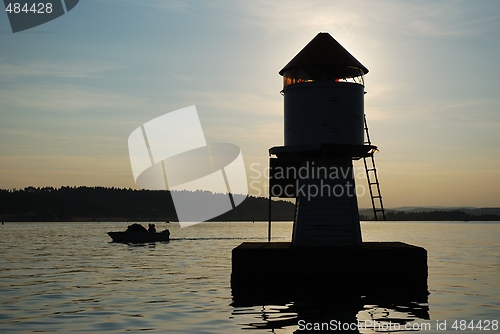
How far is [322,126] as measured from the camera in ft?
97.2

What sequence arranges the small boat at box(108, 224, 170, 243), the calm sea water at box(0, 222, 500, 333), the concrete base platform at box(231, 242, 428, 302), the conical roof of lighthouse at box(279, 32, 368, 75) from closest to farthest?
the calm sea water at box(0, 222, 500, 333) < the concrete base platform at box(231, 242, 428, 302) < the conical roof of lighthouse at box(279, 32, 368, 75) < the small boat at box(108, 224, 170, 243)

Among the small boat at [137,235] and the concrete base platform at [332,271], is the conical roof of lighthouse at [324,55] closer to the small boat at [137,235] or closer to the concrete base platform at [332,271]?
the concrete base platform at [332,271]

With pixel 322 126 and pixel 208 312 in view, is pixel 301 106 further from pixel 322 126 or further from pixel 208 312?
pixel 208 312

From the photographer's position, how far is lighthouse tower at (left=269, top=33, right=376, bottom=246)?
29500 mm

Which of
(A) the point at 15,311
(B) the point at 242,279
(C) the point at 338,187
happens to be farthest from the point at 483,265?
(A) the point at 15,311

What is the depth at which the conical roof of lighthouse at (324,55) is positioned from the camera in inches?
1189

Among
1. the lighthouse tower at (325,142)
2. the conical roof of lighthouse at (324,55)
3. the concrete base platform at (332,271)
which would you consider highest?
the conical roof of lighthouse at (324,55)

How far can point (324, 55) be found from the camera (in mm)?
30469

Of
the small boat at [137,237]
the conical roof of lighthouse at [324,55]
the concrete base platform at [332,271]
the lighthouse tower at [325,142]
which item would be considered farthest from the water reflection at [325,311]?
the small boat at [137,237]

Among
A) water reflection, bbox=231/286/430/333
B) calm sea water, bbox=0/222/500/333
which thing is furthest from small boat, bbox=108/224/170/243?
water reflection, bbox=231/286/430/333

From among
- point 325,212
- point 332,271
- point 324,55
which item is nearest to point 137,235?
point 325,212

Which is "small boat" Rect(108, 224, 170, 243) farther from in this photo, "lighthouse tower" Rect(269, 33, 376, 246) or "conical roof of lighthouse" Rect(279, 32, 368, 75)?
"conical roof of lighthouse" Rect(279, 32, 368, 75)

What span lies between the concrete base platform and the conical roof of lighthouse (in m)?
9.50

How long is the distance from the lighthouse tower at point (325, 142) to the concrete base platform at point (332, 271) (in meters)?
2.08
